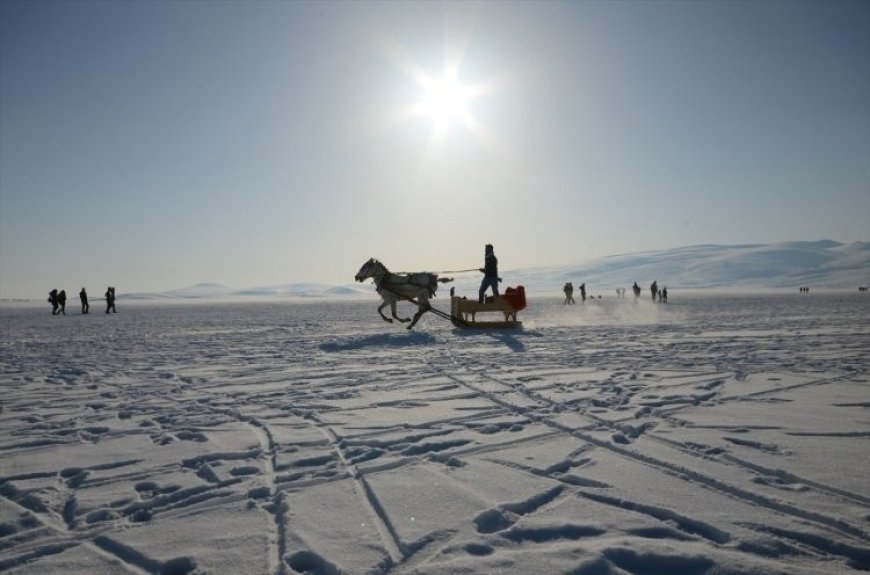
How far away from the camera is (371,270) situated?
49.8 feet

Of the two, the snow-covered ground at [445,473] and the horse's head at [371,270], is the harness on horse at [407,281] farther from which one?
the snow-covered ground at [445,473]

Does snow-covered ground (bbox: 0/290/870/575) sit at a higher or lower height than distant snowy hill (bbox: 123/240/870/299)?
lower

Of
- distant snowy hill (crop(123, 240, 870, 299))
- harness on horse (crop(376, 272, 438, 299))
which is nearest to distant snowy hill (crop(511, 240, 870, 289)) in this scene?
distant snowy hill (crop(123, 240, 870, 299))

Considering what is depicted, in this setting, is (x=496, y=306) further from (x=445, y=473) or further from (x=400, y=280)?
(x=445, y=473)

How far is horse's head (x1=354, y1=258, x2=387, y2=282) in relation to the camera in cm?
1505

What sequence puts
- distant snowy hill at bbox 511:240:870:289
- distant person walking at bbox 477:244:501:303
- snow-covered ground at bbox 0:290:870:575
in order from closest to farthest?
snow-covered ground at bbox 0:290:870:575 → distant person walking at bbox 477:244:501:303 → distant snowy hill at bbox 511:240:870:289

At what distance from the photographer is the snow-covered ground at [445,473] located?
2.49 m

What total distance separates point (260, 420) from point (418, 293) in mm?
10300

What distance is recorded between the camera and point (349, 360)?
980 centimetres

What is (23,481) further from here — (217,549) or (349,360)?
(349,360)

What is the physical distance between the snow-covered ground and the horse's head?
24.1 feet

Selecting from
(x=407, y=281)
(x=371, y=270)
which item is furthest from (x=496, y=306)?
(x=371, y=270)

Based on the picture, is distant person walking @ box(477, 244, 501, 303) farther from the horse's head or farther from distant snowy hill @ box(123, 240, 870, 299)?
distant snowy hill @ box(123, 240, 870, 299)

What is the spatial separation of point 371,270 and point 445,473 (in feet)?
39.0
